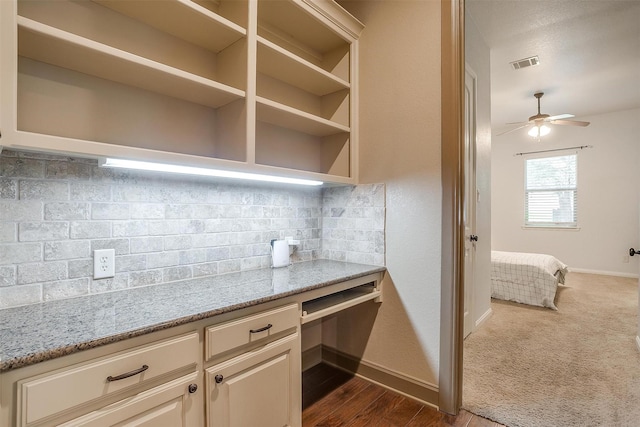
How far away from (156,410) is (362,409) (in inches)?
48.2

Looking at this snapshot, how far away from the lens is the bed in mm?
3600

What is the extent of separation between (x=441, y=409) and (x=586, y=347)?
1765 mm

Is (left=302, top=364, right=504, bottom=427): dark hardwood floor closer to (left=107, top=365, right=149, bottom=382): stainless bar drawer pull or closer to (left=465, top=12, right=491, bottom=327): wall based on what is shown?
(left=107, top=365, right=149, bottom=382): stainless bar drawer pull

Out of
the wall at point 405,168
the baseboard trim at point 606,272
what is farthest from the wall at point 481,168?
the baseboard trim at point 606,272

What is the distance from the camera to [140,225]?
1.47m

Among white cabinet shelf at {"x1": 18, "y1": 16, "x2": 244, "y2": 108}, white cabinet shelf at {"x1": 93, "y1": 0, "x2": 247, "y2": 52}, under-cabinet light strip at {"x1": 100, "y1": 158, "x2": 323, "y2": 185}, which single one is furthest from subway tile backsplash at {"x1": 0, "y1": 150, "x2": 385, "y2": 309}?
white cabinet shelf at {"x1": 93, "y1": 0, "x2": 247, "y2": 52}

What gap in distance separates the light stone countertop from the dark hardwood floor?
2.55 ft

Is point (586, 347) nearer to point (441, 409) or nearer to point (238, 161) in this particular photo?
point (441, 409)

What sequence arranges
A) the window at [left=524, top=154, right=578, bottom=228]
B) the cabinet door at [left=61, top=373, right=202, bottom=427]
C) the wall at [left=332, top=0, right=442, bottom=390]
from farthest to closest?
the window at [left=524, top=154, right=578, bottom=228] → the wall at [left=332, top=0, right=442, bottom=390] → the cabinet door at [left=61, top=373, right=202, bottom=427]

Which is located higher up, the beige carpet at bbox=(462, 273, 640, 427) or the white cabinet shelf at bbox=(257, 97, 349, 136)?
the white cabinet shelf at bbox=(257, 97, 349, 136)

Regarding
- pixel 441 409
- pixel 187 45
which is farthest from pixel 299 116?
pixel 441 409

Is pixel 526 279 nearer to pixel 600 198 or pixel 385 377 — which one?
pixel 385 377

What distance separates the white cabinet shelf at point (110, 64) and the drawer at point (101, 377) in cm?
105

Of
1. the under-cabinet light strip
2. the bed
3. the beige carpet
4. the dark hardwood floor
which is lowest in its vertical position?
the dark hardwood floor
